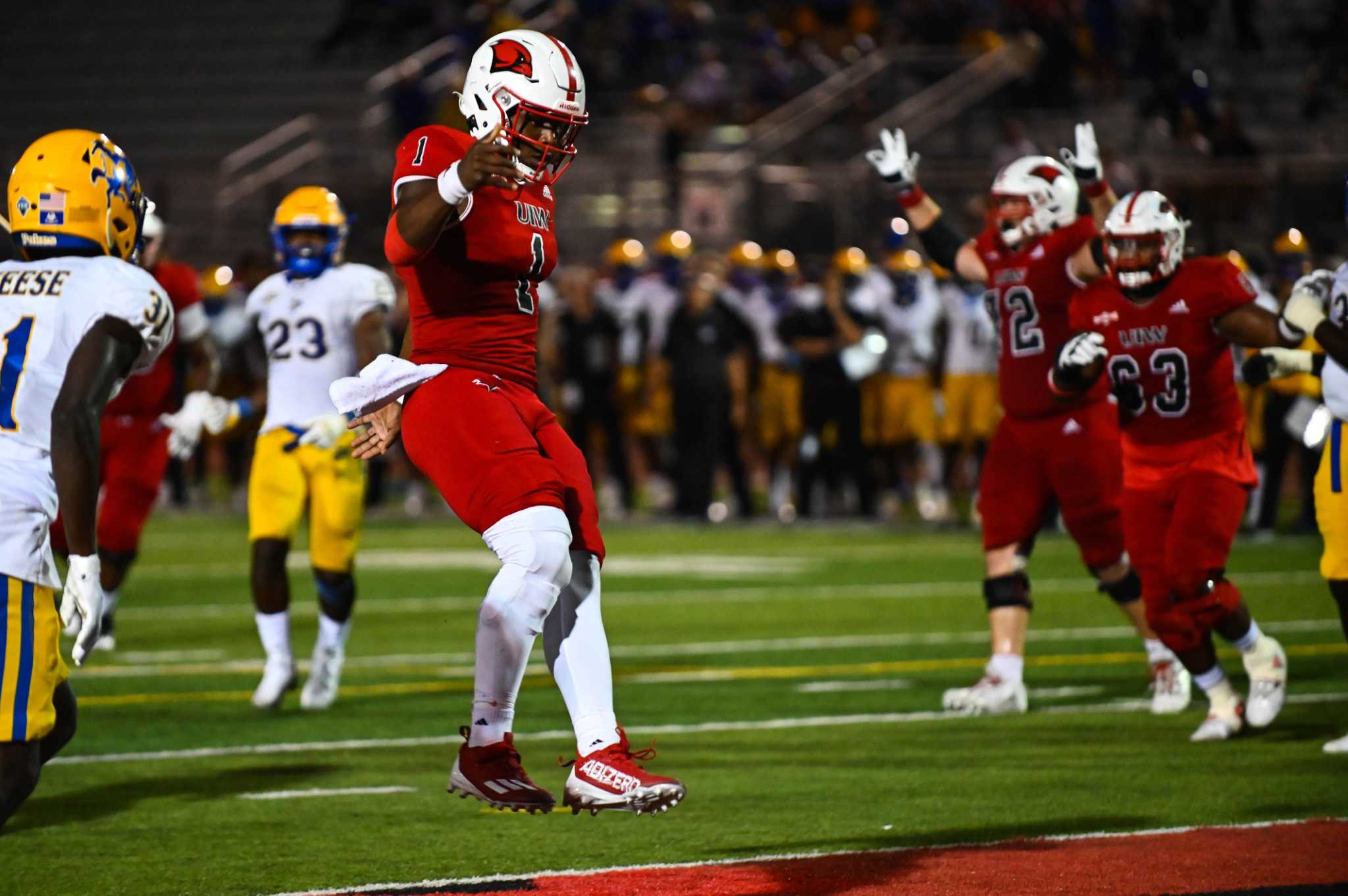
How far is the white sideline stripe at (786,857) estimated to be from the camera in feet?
16.9

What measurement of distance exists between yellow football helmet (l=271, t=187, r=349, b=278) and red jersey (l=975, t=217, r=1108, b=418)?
2779 mm

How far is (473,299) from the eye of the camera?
5.22m

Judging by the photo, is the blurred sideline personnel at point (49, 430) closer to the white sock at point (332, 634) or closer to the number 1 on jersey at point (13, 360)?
the number 1 on jersey at point (13, 360)

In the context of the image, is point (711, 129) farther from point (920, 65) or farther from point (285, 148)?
point (285, 148)

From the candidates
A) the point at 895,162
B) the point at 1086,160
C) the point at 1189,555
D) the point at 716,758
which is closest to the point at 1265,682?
the point at 1189,555

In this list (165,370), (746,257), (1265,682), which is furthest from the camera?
(746,257)

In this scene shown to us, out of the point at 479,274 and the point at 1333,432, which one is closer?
the point at 479,274

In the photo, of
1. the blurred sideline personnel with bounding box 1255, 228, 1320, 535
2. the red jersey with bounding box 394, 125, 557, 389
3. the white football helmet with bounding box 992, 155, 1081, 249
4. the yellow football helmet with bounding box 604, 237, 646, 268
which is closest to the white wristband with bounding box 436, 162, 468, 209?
the red jersey with bounding box 394, 125, 557, 389

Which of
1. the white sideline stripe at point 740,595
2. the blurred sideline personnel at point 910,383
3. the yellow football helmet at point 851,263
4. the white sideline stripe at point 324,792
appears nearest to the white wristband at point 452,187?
the white sideline stripe at point 324,792

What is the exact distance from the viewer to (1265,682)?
7691 mm

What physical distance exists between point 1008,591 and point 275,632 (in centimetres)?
302

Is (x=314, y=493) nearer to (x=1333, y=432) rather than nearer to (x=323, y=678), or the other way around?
(x=323, y=678)

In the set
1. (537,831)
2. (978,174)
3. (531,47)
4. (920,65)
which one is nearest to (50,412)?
(531,47)

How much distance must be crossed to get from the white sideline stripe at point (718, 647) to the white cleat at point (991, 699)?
2134mm
